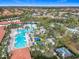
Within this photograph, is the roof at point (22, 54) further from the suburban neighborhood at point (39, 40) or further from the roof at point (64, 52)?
the roof at point (64, 52)

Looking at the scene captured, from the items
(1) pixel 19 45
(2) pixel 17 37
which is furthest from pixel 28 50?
(2) pixel 17 37

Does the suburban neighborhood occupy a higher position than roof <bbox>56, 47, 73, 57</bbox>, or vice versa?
the suburban neighborhood

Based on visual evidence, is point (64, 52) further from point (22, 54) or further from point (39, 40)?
point (39, 40)

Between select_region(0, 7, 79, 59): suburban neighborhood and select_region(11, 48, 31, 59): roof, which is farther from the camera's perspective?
select_region(0, 7, 79, 59): suburban neighborhood

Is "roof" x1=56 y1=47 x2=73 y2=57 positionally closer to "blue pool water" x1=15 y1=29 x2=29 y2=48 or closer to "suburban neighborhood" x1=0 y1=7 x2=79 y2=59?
"suburban neighborhood" x1=0 y1=7 x2=79 y2=59

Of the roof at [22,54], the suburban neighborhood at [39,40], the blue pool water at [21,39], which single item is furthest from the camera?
the blue pool water at [21,39]

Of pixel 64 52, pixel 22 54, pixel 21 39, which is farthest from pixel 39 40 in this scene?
pixel 22 54

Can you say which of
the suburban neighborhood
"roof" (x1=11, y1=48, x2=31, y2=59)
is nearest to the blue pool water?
the suburban neighborhood

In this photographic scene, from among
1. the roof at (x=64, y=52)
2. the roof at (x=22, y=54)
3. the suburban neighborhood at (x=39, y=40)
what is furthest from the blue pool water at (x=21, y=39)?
the roof at (x=64, y=52)

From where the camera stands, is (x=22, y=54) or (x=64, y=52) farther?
(x=64, y=52)

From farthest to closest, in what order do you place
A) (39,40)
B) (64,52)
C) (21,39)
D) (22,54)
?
(21,39)
(39,40)
(64,52)
(22,54)
